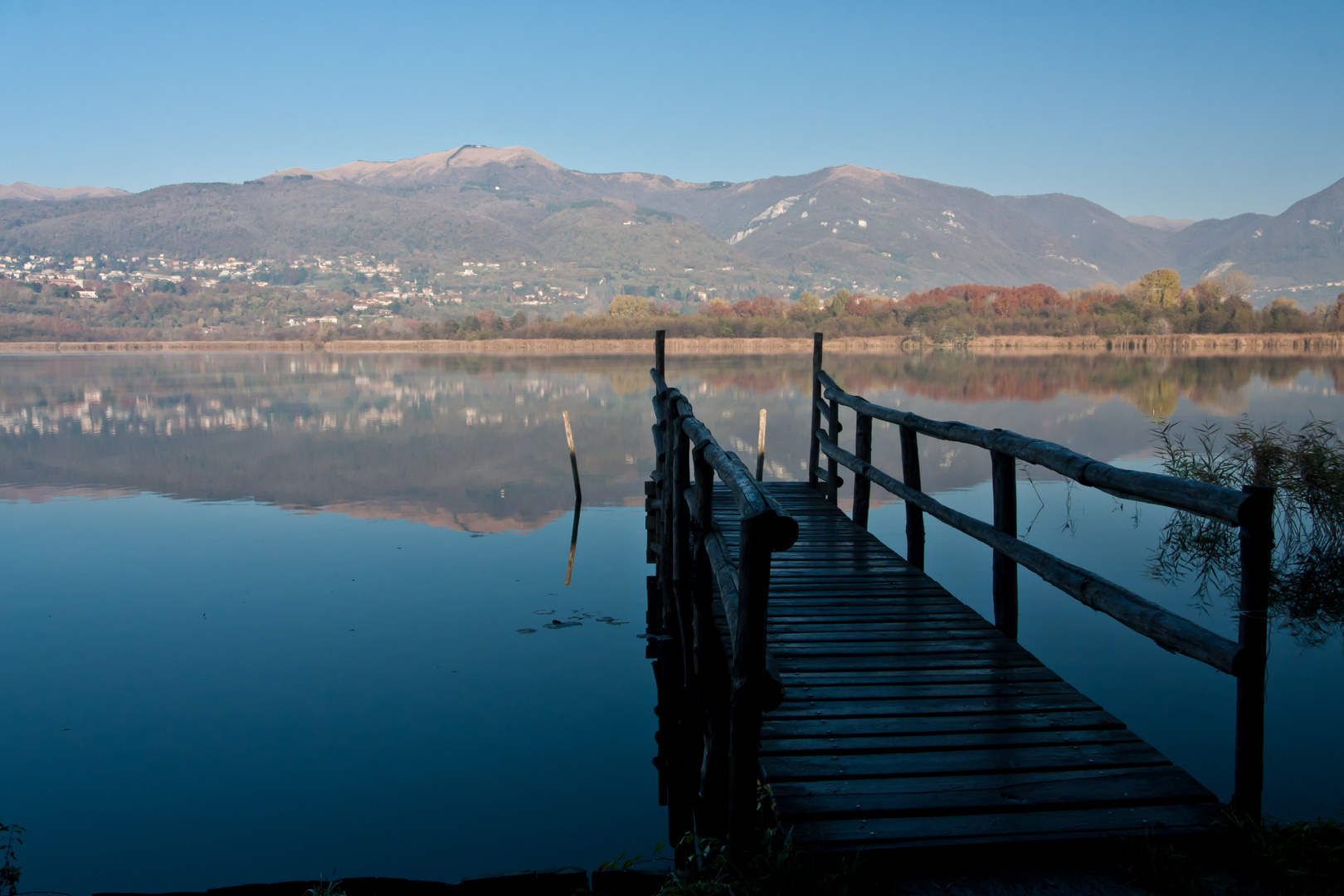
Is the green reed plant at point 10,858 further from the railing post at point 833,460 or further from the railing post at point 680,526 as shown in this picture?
the railing post at point 833,460

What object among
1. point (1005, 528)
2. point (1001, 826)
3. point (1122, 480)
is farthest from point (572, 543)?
point (1001, 826)

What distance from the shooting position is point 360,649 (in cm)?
791

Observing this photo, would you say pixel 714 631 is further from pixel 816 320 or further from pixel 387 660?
pixel 816 320

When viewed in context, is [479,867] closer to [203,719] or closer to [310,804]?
[310,804]

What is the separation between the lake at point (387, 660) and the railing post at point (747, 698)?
2.00 meters

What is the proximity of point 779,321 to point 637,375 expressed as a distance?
46652 mm

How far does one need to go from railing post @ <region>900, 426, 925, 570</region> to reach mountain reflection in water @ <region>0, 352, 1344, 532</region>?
8265 millimetres

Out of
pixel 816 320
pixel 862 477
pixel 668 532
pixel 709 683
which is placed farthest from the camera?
pixel 816 320

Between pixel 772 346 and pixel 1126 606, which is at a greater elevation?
pixel 772 346

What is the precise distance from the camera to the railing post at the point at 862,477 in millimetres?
7688

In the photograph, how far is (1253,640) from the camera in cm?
276

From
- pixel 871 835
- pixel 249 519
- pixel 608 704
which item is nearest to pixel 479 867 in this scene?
pixel 608 704

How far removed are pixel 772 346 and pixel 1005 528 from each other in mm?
76971

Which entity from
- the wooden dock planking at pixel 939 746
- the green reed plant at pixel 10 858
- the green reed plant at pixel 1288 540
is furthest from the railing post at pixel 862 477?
the green reed plant at pixel 10 858
